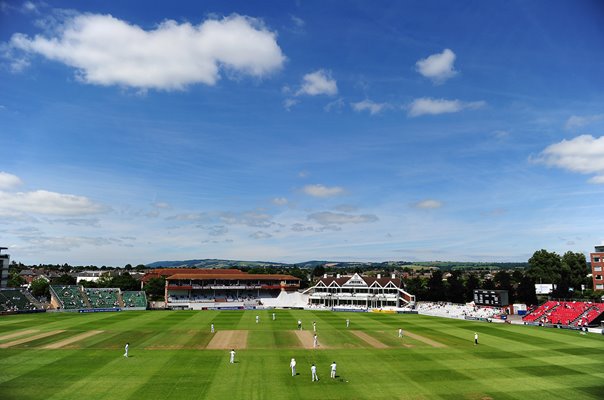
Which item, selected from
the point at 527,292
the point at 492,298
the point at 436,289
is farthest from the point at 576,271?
the point at 492,298

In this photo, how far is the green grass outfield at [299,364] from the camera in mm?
25000

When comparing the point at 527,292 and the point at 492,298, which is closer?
the point at 492,298

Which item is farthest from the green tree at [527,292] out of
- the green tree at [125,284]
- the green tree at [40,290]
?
the green tree at [40,290]

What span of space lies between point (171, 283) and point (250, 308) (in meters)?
22.3

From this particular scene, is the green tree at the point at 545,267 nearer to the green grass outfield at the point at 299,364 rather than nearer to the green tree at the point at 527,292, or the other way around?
the green tree at the point at 527,292

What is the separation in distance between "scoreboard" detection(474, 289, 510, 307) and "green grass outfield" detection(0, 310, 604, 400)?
20.3m

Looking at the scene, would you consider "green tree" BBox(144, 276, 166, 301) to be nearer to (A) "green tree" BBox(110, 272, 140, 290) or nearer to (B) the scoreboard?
(A) "green tree" BBox(110, 272, 140, 290)

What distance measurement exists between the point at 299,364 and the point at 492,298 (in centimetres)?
5535

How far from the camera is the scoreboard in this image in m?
73.2

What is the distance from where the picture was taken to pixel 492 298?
74875mm

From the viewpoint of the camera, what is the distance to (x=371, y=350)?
38.0 m

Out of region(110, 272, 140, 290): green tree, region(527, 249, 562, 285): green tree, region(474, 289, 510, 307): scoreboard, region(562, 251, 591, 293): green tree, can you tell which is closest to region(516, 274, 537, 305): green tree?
region(527, 249, 562, 285): green tree

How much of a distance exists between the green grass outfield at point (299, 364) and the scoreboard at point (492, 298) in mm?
20279

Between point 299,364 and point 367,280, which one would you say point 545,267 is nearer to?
point 367,280
